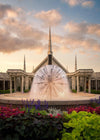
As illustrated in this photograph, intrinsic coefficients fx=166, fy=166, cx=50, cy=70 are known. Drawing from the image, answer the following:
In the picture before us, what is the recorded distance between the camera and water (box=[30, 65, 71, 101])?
40.1 ft

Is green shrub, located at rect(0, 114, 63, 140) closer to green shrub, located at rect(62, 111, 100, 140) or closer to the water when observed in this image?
green shrub, located at rect(62, 111, 100, 140)

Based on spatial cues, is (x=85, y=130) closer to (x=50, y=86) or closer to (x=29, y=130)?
(x=29, y=130)

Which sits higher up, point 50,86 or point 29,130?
point 50,86

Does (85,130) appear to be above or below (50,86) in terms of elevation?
below

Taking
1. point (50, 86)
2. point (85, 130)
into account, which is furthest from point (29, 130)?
point (50, 86)

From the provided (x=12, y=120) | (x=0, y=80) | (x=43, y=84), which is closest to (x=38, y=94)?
(x=43, y=84)

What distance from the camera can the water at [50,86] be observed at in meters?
12.2

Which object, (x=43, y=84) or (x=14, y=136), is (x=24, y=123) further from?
(x=43, y=84)

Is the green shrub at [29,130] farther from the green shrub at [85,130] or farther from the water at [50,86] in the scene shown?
the water at [50,86]

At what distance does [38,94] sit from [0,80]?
28.6 meters

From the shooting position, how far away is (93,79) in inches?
1561

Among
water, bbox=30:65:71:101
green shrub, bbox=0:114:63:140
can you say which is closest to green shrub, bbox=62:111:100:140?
green shrub, bbox=0:114:63:140

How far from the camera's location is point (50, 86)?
12.3 metres

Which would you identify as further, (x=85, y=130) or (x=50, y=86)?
(x=50, y=86)
